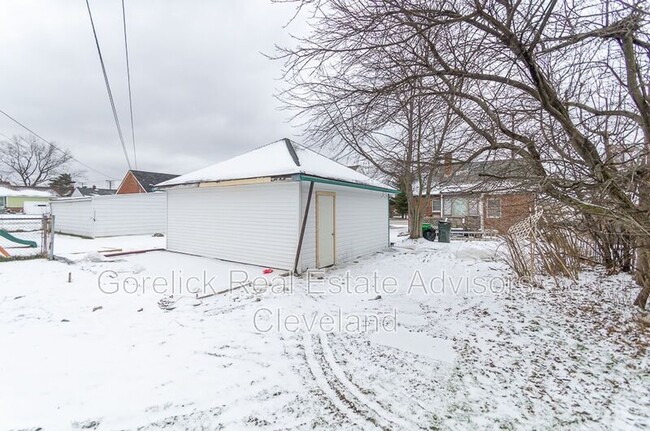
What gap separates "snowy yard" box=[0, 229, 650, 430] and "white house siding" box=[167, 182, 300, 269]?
167cm

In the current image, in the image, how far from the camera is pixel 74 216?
16203mm

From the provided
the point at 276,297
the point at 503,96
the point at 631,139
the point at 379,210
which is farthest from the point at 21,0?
the point at 631,139

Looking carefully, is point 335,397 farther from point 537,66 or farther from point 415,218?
point 415,218

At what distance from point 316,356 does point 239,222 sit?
6.04 metres

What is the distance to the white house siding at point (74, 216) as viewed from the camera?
1515 centimetres

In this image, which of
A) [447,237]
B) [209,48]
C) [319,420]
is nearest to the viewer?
[319,420]

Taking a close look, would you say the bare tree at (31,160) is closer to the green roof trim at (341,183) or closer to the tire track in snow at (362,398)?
the green roof trim at (341,183)

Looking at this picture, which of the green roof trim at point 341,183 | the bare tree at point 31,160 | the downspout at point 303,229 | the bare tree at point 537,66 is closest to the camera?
the bare tree at point 537,66

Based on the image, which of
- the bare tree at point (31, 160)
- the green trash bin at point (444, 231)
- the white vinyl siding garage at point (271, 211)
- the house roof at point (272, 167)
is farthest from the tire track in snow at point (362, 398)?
the bare tree at point (31, 160)

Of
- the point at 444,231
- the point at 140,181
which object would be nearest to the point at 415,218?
the point at 444,231

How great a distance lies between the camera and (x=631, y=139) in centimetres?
473

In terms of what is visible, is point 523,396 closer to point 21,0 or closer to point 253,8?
point 253,8

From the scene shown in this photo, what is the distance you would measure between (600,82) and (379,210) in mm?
7978

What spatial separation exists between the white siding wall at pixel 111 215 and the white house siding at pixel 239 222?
6.61 metres
